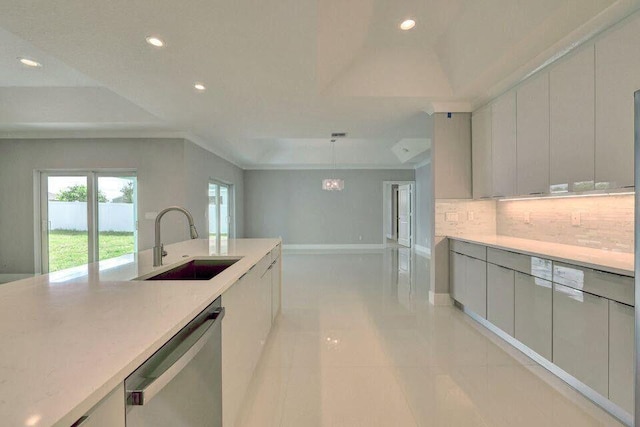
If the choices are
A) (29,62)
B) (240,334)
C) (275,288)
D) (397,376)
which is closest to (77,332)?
(240,334)

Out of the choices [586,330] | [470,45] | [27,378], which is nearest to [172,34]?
[27,378]

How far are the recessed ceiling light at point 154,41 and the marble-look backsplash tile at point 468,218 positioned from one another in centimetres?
337

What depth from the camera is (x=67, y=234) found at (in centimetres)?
532

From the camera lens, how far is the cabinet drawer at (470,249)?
9.78ft

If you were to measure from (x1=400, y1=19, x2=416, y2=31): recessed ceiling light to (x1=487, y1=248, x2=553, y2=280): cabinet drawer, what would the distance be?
7.68 ft

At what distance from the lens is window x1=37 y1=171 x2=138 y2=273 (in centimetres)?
528

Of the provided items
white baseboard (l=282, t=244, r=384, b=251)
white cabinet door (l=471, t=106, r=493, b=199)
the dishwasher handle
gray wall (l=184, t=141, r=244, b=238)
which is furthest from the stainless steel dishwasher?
white baseboard (l=282, t=244, r=384, b=251)

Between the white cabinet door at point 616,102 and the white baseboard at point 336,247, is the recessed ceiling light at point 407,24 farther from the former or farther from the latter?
the white baseboard at point 336,247

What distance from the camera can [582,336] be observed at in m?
1.88

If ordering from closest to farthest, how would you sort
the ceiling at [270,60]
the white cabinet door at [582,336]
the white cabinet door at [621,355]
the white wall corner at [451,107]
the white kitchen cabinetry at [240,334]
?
1. the white kitchen cabinetry at [240,334]
2. the white cabinet door at [621,355]
3. the white cabinet door at [582,336]
4. the ceiling at [270,60]
5. the white wall corner at [451,107]

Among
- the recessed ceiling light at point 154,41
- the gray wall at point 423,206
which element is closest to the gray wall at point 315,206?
the gray wall at point 423,206

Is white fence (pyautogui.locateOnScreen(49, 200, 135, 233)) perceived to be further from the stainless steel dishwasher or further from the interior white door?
the interior white door

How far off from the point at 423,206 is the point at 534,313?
6.12m

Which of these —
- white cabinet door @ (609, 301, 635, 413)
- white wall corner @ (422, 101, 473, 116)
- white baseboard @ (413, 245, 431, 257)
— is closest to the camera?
white cabinet door @ (609, 301, 635, 413)
